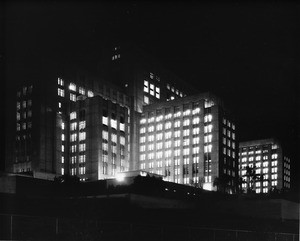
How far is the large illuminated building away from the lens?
145750mm

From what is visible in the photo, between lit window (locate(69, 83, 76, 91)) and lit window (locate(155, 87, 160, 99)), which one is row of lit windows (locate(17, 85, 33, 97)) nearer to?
lit window (locate(69, 83, 76, 91))

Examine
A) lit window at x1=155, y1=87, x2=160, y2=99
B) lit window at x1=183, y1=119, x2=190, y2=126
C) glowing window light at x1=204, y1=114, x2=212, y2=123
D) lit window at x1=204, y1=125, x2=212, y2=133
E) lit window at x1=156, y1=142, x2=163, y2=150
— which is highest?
lit window at x1=155, y1=87, x2=160, y2=99

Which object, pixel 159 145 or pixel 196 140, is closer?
pixel 196 140

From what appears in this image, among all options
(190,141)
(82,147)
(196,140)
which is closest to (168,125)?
(190,141)

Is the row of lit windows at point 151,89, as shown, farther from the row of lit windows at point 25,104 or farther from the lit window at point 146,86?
the row of lit windows at point 25,104

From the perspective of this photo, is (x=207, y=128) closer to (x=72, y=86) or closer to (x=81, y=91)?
(x=81, y=91)

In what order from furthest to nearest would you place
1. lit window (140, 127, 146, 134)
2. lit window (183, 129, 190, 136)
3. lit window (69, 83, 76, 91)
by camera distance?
1. lit window (140, 127, 146, 134)
2. lit window (183, 129, 190, 136)
3. lit window (69, 83, 76, 91)

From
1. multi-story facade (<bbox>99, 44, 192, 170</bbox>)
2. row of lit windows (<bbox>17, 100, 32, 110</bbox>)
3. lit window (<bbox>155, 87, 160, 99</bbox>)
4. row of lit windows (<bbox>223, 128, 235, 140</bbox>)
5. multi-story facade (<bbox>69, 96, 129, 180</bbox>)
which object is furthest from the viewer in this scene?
lit window (<bbox>155, 87, 160, 99</bbox>)

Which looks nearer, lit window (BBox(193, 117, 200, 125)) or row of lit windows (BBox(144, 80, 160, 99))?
lit window (BBox(193, 117, 200, 125))

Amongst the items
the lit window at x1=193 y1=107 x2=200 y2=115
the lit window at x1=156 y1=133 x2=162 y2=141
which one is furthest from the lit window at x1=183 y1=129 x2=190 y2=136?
the lit window at x1=156 y1=133 x2=162 y2=141

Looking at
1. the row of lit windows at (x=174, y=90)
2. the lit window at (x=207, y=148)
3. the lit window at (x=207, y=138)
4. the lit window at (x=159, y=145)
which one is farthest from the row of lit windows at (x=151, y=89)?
the lit window at (x=207, y=148)

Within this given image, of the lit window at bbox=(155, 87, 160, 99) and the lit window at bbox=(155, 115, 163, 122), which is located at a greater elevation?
the lit window at bbox=(155, 87, 160, 99)

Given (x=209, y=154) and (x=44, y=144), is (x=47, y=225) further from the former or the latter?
(x=209, y=154)

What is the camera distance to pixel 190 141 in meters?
152
